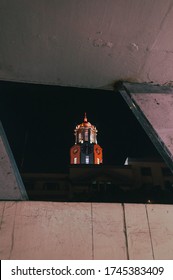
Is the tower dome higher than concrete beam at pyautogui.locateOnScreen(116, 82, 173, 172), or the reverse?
the tower dome

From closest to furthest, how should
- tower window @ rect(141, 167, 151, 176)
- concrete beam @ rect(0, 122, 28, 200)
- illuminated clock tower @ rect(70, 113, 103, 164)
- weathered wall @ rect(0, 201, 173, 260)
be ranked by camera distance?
weathered wall @ rect(0, 201, 173, 260), concrete beam @ rect(0, 122, 28, 200), tower window @ rect(141, 167, 151, 176), illuminated clock tower @ rect(70, 113, 103, 164)

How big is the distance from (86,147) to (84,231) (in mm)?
41029

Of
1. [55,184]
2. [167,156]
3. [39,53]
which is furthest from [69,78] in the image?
[55,184]

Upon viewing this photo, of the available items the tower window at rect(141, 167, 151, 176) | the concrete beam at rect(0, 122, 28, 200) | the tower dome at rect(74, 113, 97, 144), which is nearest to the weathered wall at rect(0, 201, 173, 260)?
the concrete beam at rect(0, 122, 28, 200)

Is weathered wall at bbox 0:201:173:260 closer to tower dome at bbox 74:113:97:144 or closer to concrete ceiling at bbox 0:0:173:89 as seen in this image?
concrete ceiling at bbox 0:0:173:89

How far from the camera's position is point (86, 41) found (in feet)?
6.86

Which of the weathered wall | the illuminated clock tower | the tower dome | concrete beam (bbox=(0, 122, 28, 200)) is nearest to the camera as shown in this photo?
the weathered wall

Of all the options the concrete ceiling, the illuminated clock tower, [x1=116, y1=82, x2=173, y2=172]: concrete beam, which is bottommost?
[x1=116, y1=82, x2=173, y2=172]: concrete beam

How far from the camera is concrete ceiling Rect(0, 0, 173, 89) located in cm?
181

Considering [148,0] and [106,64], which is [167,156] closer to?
[106,64]

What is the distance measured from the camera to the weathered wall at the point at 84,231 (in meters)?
1.80

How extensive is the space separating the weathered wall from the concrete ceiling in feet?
4.70

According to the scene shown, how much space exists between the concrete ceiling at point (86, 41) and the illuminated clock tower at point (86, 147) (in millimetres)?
38659
